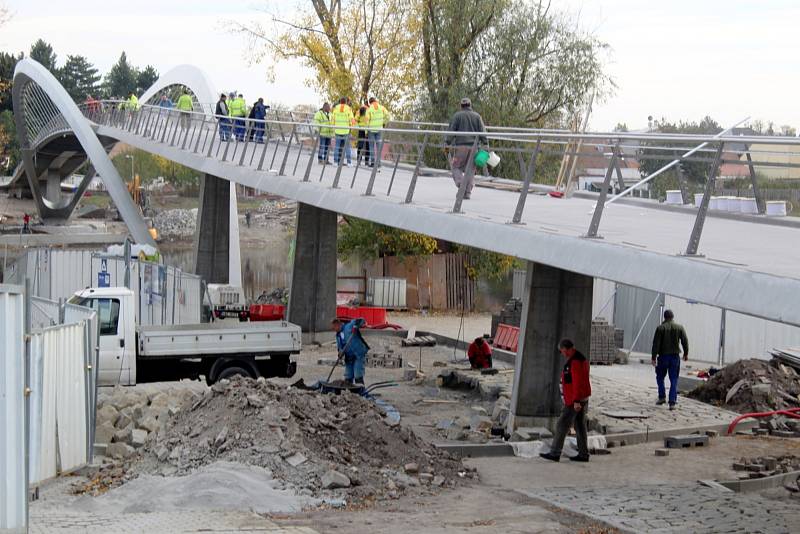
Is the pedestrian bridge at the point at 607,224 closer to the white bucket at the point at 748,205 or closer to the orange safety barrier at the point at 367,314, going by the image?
the white bucket at the point at 748,205

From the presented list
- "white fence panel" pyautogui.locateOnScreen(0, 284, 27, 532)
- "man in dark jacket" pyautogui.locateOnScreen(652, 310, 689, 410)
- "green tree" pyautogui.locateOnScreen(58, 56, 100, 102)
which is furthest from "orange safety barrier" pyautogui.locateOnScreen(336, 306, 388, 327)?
"green tree" pyautogui.locateOnScreen(58, 56, 100, 102)

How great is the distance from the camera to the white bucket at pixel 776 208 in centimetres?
1385

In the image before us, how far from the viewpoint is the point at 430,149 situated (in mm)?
43125

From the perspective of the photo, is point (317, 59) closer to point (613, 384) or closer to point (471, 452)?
point (613, 384)

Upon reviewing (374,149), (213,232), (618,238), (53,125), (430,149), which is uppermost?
(53,125)

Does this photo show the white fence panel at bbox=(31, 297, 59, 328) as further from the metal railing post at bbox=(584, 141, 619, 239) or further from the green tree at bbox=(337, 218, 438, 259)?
the green tree at bbox=(337, 218, 438, 259)

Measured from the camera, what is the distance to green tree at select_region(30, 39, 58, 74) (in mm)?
132625

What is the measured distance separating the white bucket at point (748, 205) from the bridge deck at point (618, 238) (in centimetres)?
27

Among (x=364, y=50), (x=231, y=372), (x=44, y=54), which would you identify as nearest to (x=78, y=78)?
(x=44, y=54)

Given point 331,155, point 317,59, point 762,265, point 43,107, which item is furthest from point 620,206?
point 43,107

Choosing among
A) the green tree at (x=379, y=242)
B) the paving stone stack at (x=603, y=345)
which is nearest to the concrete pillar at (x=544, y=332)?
the paving stone stack at (x=603, y=345)

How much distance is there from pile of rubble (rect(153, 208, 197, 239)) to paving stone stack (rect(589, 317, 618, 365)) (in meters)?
71.6

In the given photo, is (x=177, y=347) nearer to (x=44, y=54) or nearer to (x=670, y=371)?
(x=670, y=371)

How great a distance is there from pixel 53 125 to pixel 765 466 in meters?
64.3
